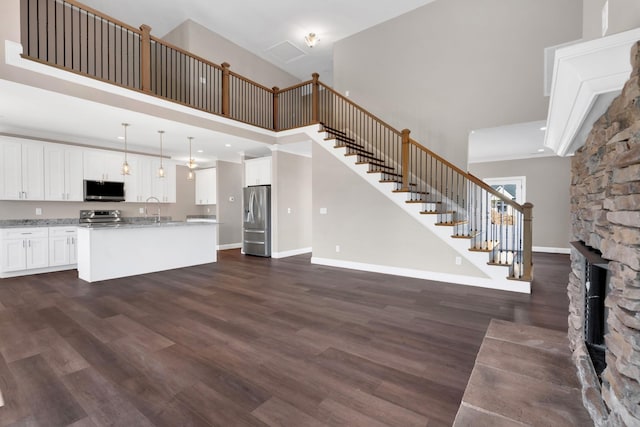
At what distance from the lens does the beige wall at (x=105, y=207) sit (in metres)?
5.49

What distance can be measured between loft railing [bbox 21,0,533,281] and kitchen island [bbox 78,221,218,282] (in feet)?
7.72

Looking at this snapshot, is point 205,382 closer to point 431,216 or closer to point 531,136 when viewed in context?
point 431,216

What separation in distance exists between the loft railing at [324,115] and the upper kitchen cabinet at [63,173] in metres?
1.68

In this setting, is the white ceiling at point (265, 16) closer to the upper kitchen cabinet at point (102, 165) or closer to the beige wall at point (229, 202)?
the upper kitchen cabinet at point (102, 165)

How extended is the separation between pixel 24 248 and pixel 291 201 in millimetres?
5112

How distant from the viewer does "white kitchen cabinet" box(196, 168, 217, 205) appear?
8562 millimetres

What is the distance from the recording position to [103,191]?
20.7 feet

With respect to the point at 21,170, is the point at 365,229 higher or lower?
lower

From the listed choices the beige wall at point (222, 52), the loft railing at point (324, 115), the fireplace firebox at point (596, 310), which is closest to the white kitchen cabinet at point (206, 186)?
the loft railing at point (324, 115)

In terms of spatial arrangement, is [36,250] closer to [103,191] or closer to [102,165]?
[103,191]

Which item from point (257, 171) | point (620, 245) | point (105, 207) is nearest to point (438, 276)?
point (620, 245)

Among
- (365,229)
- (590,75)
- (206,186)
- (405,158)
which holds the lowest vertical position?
(365,229)

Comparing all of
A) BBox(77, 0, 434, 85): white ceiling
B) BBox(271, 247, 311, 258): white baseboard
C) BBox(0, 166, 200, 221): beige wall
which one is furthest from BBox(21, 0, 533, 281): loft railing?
BBox(271, 247, 311, 258): white baseboard

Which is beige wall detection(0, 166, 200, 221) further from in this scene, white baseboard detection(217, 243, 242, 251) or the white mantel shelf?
the white mantel shelf
